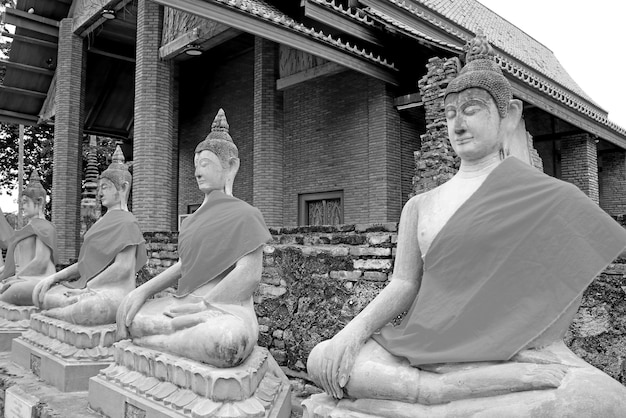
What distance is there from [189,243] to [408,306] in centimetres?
174

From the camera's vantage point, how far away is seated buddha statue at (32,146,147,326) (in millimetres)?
4465

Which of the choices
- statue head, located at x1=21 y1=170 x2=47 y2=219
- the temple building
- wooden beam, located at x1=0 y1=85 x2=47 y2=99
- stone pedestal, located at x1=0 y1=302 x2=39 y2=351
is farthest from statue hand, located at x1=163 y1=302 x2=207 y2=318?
wooden beam, located at x1=0 y1=85 x2=47 y2=99

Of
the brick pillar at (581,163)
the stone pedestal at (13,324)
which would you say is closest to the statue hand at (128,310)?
the stone pedestal at (13,324)

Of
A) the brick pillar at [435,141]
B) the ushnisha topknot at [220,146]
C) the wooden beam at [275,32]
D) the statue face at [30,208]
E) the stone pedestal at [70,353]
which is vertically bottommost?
the stone pedestal at [70,353]

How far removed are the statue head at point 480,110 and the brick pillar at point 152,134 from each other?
365 inches

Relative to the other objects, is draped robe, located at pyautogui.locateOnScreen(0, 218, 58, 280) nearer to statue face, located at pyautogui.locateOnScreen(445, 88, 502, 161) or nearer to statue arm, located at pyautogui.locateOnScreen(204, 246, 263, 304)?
statue arm, located at pyautogui.locateOnScreen(204, 246, 263, 304)

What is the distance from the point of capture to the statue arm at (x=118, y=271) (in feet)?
15.1

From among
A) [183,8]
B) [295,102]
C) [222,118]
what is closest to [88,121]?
[295,102]

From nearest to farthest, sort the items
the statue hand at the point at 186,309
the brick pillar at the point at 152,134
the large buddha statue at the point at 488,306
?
the large buddha statue at the point at 488,306, the statue hand at the point at 186,309, the brick pillar at the point at 152,134

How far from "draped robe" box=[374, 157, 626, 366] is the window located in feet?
28.5

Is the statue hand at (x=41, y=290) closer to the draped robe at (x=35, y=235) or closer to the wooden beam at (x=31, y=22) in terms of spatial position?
the draped robe at (x=35, y=235)

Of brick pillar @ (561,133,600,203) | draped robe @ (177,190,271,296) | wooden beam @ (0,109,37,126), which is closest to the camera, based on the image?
draped robe @ (177,190,271,296)

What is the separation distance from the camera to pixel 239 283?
11.0 ft

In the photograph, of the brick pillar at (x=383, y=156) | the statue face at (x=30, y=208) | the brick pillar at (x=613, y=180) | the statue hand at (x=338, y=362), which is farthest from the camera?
the brick pillar at (x=613, y=180)
